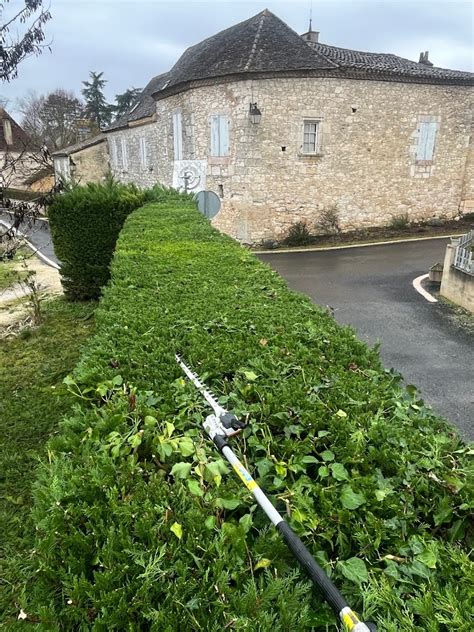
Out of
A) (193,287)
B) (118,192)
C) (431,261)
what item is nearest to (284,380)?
(193,287)

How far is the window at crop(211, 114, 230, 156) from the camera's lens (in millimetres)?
16031

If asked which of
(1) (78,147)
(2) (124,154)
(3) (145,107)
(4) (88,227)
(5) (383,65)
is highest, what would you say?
(5) (383,65)

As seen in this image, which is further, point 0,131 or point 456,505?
point 0,131

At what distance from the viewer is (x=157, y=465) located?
1688 mm

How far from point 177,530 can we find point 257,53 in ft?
58.3

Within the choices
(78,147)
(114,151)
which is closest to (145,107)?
(114,151)

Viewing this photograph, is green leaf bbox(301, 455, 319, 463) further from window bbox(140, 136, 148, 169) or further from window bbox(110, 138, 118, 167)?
window bbox(110, 138, 118, 167)

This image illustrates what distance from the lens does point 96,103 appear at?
167 feet

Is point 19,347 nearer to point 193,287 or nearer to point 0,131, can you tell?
point 193,287

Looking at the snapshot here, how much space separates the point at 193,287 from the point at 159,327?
1.02m

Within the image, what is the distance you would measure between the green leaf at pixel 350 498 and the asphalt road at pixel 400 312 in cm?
394

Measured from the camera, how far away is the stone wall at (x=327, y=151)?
51.6 ft

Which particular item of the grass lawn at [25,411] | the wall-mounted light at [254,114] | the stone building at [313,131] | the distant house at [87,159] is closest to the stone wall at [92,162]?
the distant house at [87,159]

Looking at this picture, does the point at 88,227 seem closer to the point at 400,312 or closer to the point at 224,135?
the point at 400,312
